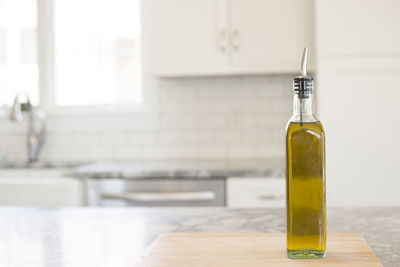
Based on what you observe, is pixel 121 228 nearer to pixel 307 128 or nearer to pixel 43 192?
pixel 307 128

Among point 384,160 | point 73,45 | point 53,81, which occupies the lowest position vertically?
point 384,160

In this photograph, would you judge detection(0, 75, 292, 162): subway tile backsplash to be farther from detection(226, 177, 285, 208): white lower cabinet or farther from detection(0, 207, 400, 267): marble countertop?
detection(0, 207, 400, 267): marble countertop

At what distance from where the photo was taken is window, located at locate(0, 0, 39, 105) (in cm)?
342

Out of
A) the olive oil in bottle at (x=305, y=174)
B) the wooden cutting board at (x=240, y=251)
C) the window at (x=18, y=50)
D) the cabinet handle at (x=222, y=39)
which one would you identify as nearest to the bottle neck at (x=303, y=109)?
the olive oil in bottle at (x=305, y=174)

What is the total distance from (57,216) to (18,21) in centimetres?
257

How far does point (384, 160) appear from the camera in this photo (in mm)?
2541

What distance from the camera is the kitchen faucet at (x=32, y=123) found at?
318cm

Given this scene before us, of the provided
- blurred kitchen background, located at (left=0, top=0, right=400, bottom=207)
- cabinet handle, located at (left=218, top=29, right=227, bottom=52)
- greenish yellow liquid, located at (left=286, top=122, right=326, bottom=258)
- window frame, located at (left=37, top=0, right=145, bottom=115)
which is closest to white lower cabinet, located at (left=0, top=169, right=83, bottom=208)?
blurred kitchen background, located at (left=0, top=0, right=400, bottom=207)

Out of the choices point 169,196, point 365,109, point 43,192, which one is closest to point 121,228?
point 169,196

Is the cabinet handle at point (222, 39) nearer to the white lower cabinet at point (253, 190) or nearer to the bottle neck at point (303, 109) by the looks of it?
the white lower cabinet at point (253, 190)

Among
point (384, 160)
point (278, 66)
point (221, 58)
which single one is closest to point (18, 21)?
point (221, 58)

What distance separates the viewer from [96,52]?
3.36 meters

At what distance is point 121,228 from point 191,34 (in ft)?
6.35

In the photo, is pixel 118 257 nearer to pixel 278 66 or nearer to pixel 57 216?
pixel 57 216
